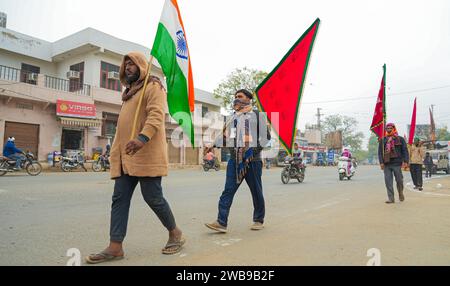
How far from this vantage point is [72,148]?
22.1 meters

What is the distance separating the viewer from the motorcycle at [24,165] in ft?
42.5

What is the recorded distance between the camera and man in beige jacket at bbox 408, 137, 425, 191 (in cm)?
1035

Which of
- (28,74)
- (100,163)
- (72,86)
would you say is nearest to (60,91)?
(72,86)

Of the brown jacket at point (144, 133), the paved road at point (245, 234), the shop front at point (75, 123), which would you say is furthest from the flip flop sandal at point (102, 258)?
the shop front at point (75, 123)

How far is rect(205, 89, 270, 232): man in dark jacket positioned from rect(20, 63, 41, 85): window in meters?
21.4

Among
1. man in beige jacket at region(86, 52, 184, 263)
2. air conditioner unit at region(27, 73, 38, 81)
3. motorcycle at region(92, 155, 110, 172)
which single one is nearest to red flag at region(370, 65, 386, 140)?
man in beige jacket at region(86, 52, 184, 263)

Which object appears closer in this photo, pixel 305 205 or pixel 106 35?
pixel 305 205

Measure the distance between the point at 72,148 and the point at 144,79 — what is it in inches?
834

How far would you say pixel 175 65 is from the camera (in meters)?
3.74

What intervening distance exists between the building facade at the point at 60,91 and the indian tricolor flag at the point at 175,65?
18.1 metres

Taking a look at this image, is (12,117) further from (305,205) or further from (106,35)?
(305,205)

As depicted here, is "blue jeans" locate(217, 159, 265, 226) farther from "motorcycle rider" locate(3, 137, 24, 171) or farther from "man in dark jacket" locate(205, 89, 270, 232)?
"motorcycle rider" locate(3, 137, 24, 171)

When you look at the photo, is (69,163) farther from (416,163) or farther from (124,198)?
(124,198)
